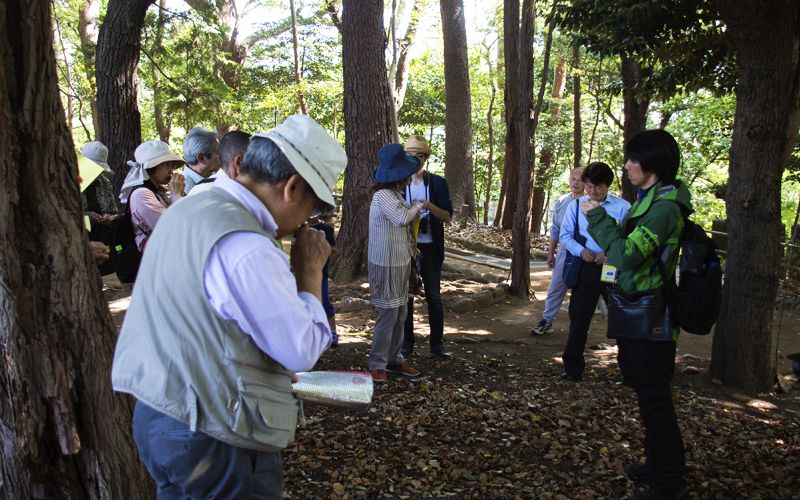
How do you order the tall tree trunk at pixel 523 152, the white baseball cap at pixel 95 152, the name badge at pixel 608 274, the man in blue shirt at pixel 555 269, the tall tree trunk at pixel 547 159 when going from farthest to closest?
the tall tree trunk at pixel 547 159, the tall tree trunk at pixel 523 152, the man in blue shirt at pixel 555 269, the white baseball cap at pixel 95 152, the name badge at pixel 608 274

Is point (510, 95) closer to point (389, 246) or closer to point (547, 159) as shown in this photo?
point (389, 246)

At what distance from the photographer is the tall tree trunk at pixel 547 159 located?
21734 mm

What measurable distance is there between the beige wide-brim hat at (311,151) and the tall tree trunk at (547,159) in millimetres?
19819

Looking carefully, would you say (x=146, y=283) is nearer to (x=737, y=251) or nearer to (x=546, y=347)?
(x=737, y=251)

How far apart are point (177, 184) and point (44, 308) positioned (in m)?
2.58

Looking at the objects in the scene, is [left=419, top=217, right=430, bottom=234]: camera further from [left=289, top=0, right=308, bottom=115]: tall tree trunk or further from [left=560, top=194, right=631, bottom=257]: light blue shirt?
[left=289, top=0, right=308, bottom=115]: tall tree trunk

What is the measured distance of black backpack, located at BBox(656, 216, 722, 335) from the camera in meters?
3.35

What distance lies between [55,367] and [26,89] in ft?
3.30

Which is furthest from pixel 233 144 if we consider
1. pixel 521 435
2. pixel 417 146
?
pixel 417 146

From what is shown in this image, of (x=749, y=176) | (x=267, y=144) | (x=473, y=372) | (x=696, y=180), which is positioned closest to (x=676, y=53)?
(x=749, y=176)

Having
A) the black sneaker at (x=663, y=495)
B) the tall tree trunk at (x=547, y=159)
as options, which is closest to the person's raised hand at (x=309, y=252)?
the black sneaker at (x=663, y=495)

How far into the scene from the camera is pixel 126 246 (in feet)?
15.6

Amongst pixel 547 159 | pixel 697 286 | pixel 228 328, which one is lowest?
pixel 697 286

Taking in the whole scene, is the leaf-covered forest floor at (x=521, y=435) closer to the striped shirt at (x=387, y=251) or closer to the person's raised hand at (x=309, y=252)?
the striped shirt at (x=387, y=251)
